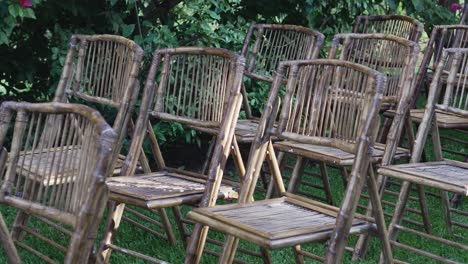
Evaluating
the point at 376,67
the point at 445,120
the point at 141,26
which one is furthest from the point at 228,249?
the point at 141,26

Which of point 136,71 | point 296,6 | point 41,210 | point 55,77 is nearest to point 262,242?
point 41,210

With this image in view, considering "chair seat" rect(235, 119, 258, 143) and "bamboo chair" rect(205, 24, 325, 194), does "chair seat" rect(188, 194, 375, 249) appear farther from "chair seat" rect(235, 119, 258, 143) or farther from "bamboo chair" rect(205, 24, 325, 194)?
"bamboo chair" rect(205, 24, 325, 194)

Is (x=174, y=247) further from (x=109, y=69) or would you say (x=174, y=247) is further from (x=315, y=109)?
(x=315, y=109)

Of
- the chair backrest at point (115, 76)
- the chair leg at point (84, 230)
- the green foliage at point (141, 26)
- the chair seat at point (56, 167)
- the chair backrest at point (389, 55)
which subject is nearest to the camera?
the chair leg at point (84, 230)

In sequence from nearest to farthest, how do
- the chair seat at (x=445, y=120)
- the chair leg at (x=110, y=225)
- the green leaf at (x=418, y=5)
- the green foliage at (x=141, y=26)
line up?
1. the chair leg at (x=110, y=225)
2. the chair seat at (x=445, y=120)
3. the green foliage at (x=141, y=26)
4. the green leaf at (x=418, y=5)

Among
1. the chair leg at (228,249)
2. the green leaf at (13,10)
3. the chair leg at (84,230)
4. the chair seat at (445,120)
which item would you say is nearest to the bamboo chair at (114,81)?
the green leaf at (13,10)

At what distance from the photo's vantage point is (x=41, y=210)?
2809mm

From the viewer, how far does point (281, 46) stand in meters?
5.56

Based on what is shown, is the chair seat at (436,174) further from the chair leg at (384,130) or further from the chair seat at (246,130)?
the chair leg at (384,130)

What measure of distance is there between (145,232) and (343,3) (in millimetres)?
2393

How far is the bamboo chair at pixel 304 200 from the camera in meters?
3.38

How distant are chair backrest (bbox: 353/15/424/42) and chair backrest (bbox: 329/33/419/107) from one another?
0.43 meters

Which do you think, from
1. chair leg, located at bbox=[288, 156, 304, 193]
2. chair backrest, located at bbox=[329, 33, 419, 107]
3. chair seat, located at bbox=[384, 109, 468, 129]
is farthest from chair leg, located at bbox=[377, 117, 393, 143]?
chair leg, located at bbox=[288, 156, 304, 193]

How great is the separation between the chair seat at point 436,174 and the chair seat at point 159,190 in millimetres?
746
